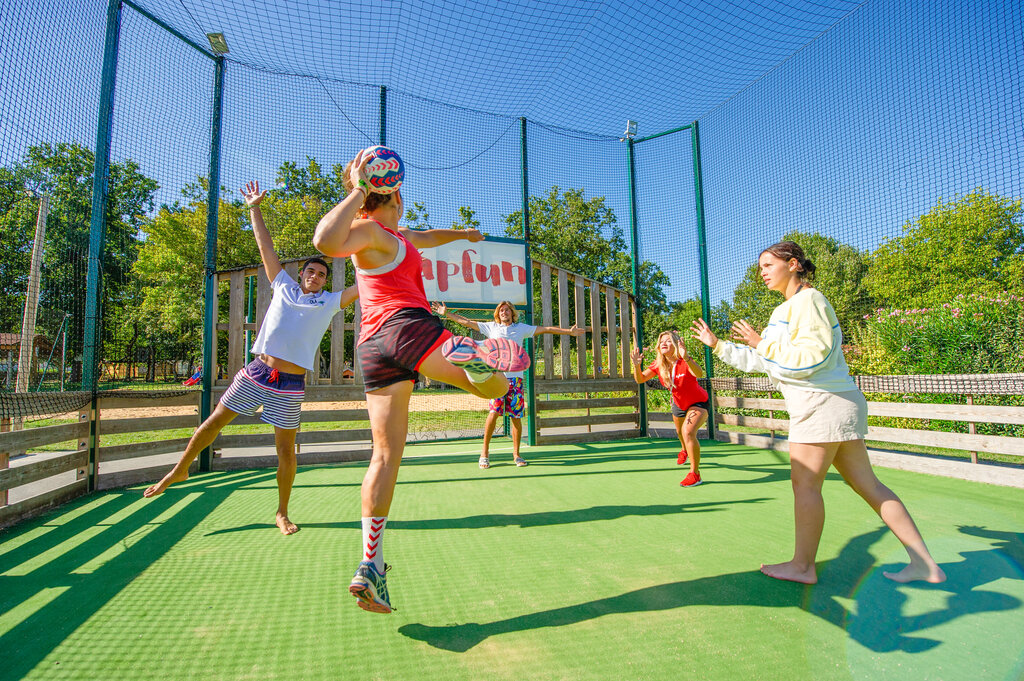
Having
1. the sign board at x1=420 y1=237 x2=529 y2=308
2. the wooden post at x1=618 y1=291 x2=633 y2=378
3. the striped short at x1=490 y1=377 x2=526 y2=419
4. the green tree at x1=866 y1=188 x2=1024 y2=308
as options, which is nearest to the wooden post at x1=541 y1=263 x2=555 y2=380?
the sign board at x1=420 y1=237 x2=529 y2=308

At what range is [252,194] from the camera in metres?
3.03

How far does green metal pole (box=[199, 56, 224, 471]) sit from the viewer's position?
5.46m

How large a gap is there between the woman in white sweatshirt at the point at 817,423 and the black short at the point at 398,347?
1558 millimetres

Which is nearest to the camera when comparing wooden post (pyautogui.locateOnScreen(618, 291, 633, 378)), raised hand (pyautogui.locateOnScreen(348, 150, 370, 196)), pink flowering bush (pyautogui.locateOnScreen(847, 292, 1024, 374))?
raised hand (pyautogui.locateOnScreen(348, 150, 370, 196))

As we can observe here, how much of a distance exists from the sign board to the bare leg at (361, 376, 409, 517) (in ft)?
16.0

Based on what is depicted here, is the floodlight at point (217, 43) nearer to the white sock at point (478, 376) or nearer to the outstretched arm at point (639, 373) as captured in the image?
the outstretched arm at point (639, 373)

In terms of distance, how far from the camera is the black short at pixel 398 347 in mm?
1914

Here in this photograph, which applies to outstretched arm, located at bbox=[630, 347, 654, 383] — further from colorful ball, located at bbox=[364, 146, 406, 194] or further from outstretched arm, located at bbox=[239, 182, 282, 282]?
outstretched arm, located at bbox=[239, 182, 282, 282]

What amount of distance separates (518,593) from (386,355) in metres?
1.25

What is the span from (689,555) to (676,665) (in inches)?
42.7

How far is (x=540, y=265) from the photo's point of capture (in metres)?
7.35

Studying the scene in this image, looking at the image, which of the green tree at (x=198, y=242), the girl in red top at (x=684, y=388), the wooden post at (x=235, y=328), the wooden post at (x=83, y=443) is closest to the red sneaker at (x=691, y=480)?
the girl in red top at (x=684, y=388)

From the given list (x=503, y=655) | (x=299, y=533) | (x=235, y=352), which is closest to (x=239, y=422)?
(x=235, y=352)

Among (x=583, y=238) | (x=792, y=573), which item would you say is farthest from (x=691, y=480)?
(x=583, y=238)
